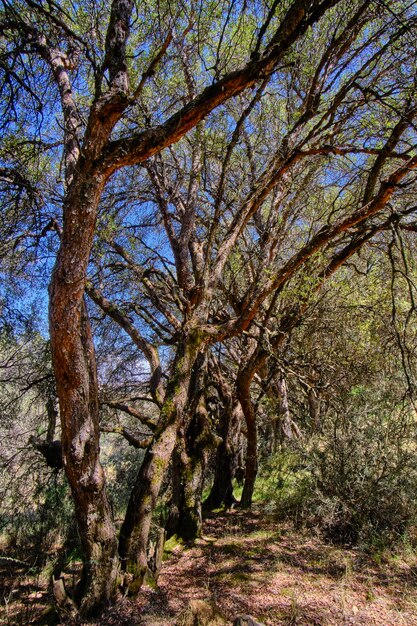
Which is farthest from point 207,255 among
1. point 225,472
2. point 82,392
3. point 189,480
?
point 225,472

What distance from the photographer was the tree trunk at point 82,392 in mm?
3240

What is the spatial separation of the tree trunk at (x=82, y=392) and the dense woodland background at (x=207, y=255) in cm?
2

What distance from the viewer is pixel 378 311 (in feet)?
23.1

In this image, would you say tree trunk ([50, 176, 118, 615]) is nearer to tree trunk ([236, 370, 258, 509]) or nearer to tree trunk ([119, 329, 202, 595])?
tree trunk ([119, 329, 202, 595])

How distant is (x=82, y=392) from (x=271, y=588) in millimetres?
2926

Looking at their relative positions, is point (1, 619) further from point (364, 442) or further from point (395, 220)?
point (395, 220)

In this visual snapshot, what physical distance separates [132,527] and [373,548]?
2.95 m

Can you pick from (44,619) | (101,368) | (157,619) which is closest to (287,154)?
(157,619)

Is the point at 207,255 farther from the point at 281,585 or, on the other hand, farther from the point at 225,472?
the point at 225,472

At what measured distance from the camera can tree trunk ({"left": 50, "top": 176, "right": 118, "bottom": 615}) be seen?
324 cm

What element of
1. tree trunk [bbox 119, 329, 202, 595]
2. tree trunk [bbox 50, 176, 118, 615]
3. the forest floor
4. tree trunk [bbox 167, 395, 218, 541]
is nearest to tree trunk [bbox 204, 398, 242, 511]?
tree trunk [bbox 167, 395, 218, 541]

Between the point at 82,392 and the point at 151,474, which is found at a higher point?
the point at 82,392

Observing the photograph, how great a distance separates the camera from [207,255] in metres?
5.12

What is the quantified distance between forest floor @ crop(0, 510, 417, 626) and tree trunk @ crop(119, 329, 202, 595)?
0.37m
